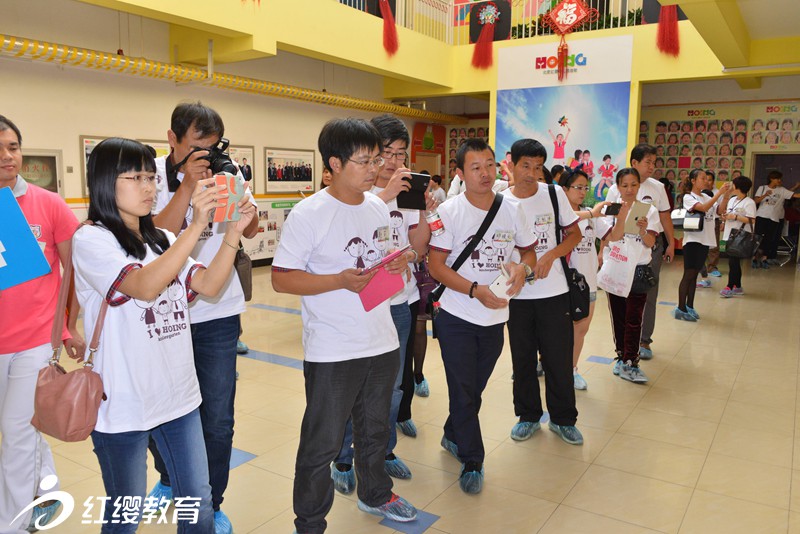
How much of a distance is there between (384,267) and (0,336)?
4.79 ft

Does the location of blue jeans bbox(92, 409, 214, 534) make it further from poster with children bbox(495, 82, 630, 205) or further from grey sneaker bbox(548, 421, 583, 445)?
poster with children bbox(495, 82, 630, 205)

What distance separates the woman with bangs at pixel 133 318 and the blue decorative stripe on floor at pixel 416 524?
41.0 inches

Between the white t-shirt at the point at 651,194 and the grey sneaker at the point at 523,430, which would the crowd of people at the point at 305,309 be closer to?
the grey sneaker at the point at 523,430

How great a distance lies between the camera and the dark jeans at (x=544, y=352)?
324 cm

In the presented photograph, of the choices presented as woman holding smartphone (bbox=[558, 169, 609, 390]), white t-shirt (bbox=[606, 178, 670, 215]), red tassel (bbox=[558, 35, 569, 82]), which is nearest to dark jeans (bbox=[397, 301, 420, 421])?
woman holding smartphone (bbox=[558, 169, 609, 390])

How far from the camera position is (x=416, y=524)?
2.53 metres

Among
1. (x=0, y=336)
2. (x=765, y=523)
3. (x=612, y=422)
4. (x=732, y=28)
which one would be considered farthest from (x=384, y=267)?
(x=732, y=28)

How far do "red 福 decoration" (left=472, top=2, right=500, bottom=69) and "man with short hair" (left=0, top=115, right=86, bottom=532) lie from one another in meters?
10.5

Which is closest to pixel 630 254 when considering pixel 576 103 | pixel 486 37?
pixel 576 103

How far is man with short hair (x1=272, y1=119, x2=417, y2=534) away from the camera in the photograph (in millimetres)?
2133

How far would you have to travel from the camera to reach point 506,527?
2.52 metres

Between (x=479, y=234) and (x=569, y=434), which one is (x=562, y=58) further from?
(x=479, y=234)

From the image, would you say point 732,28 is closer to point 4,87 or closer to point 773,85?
point 773,85

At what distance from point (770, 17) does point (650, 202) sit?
4.72 m
